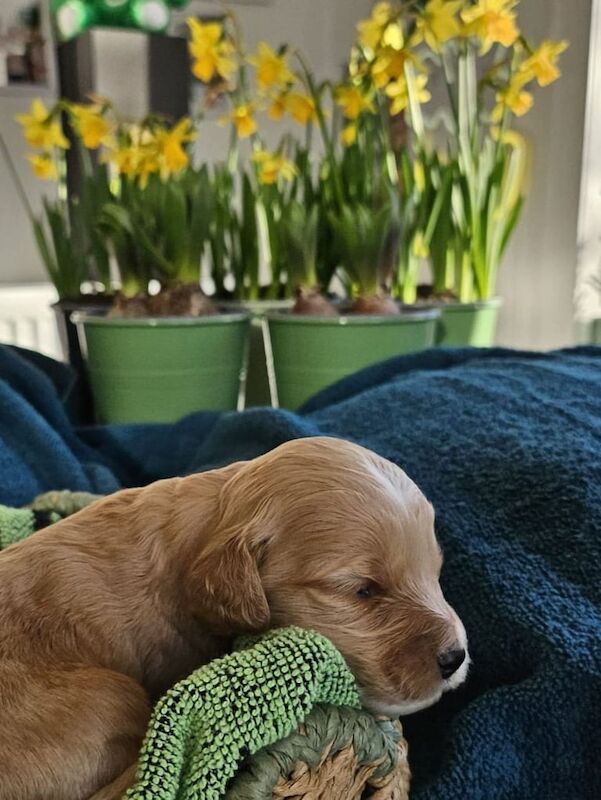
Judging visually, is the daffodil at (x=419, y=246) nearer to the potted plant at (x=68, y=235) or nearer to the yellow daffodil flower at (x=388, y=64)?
the yellow daffodil flower at (x=388, y=64)

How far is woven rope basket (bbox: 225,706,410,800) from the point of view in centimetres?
36

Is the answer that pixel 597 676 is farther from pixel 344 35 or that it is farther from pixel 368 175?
pixel 344 35

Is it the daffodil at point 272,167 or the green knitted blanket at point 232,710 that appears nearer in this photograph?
the green knitted blanket at point 232,710

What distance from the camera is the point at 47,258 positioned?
4.51 feet

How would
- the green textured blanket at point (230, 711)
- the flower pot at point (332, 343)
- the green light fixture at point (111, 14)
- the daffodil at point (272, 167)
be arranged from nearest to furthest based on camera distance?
the green textured blanket at point (230, 711), the flower pot at point (332, 343), the daffodil at point (272, 167), the green light fixture at point (111, 14)

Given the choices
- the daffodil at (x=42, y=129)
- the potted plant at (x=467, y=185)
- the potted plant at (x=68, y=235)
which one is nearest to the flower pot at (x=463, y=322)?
the potted plant at (x=467, y=185)

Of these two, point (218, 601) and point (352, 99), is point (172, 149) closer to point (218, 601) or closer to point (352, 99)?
point (352, 99)

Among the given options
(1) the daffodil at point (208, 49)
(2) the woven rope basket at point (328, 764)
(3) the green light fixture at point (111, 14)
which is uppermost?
(3) the green light fixture at point (111, 14)

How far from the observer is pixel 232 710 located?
0.37 m

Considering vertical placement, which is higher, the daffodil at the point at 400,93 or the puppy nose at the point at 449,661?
the daffodil at the point at 400,93

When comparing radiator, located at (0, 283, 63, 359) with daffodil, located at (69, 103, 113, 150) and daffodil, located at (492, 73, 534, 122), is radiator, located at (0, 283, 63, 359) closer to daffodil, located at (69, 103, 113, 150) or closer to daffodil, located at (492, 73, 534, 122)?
daffodil, located at (69, 103, 113, 150)

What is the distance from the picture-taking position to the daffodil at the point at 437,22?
114 cm

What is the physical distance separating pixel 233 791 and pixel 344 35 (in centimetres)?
205

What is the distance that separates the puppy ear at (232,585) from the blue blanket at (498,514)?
15cm
